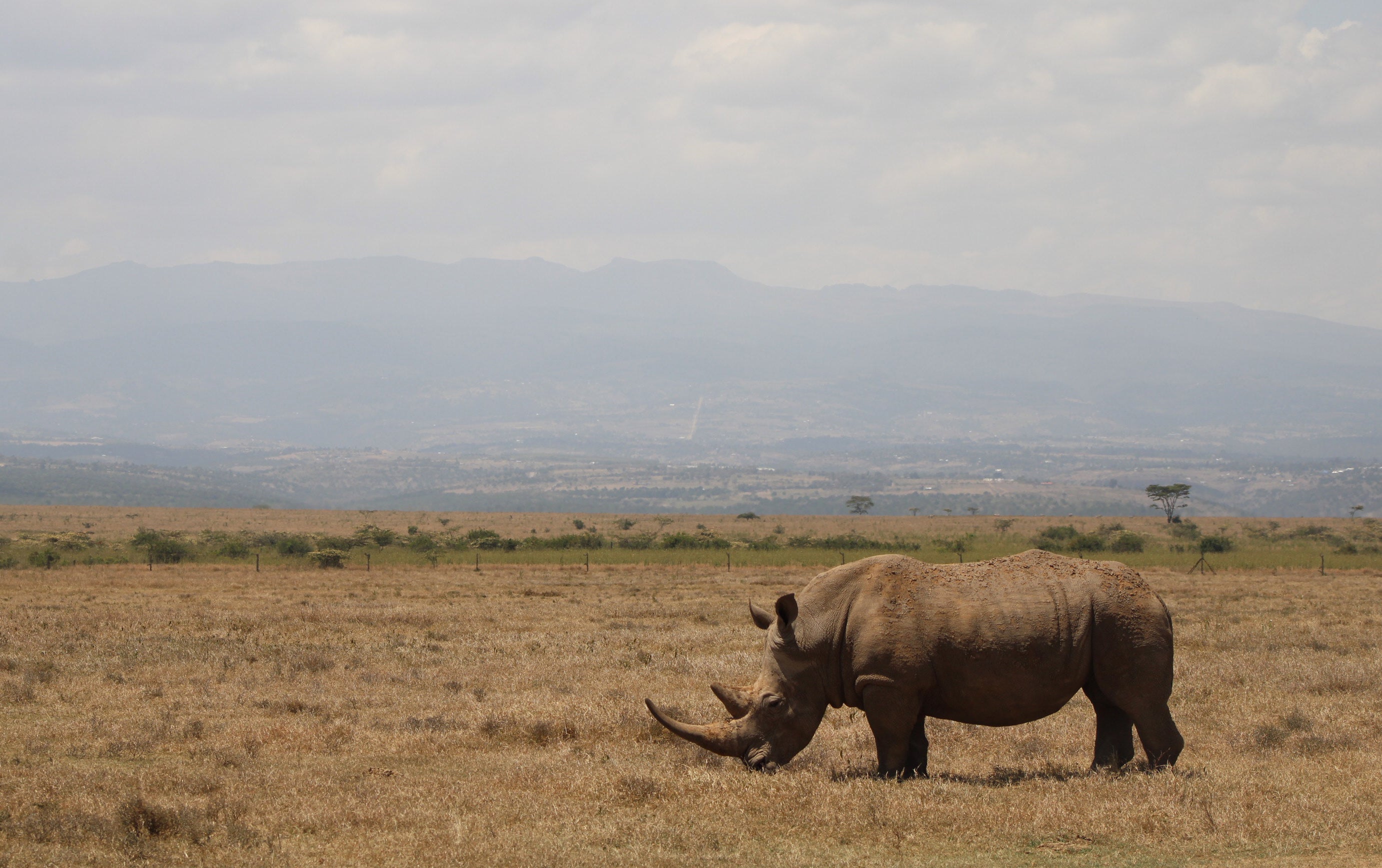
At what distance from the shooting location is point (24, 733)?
14.2 meters

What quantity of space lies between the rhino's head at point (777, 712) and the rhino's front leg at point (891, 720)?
589mm

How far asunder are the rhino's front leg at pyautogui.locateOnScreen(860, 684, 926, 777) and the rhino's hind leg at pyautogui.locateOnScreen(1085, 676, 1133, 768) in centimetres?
201

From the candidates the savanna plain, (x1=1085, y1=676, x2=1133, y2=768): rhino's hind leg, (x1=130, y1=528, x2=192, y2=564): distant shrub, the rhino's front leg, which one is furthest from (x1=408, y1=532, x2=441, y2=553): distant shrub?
(x1=1085, y1=676, x2=1133, y2=768): rhino's hind leg

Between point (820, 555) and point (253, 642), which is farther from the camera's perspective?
point (820, 555)

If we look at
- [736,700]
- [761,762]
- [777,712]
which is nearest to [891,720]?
[777,712]

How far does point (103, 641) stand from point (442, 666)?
7.36 meters

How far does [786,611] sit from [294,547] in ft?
162

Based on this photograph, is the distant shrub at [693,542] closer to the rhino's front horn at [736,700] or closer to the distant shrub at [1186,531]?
the distant shrub at [1186,531]

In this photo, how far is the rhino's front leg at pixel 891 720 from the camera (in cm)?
1171

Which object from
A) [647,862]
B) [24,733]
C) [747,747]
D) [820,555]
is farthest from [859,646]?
[820,555]

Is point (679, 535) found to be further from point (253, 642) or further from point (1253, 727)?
point (1253, 727)

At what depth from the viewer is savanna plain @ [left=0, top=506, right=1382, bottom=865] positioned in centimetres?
960

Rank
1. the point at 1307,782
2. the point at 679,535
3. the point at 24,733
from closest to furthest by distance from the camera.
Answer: the point at 1307,782 → the point at 24,733 → the point at 679,535

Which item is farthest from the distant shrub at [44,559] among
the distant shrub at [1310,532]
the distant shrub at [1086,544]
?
the distant shrub at [1310,532]
